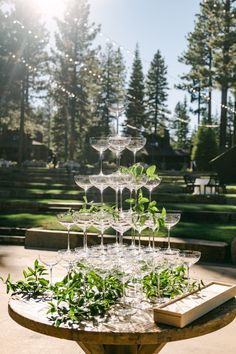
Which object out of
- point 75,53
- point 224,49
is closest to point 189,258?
point 224,49

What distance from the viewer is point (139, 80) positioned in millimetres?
56375

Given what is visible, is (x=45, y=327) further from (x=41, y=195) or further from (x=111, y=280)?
(x=41, y=195)

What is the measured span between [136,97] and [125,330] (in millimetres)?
54909

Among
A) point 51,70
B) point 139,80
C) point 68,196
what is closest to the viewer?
point 68,196

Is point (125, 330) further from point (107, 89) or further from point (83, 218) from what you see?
point (107, 89)

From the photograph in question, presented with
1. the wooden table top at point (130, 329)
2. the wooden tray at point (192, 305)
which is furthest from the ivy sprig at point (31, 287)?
the wooden tray at point (192, 305)

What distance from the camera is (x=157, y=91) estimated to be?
191ft

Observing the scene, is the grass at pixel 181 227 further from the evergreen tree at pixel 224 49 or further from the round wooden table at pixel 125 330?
the evergreen tree at pixel 224 49

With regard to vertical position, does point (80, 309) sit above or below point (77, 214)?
below

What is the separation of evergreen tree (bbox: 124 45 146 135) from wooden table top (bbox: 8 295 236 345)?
169 feet

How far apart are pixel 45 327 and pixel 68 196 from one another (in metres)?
14.4

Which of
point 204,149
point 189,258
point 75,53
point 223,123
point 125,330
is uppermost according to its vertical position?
point 75,53

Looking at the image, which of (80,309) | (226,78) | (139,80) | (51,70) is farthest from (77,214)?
(139,80)

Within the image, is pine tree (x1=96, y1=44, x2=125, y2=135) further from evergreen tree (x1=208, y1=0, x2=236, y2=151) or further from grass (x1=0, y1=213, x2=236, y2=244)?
grass (x1=0, y1=213, x2=236, y2=244)
